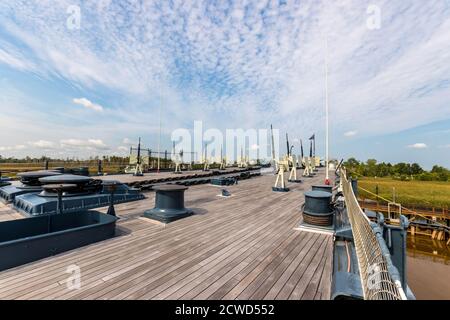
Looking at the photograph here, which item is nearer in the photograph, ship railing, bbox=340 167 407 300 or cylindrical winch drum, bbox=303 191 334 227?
ship railing, bbox=340 167 407 300

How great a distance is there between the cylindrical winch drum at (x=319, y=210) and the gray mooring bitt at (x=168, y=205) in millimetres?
3846

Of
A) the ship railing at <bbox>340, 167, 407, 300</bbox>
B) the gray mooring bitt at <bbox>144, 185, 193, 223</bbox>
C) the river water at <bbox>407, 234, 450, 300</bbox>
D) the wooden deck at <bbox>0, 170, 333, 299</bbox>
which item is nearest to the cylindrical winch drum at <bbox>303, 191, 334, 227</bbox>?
the wooden deck at <bbox>0, 170, 333, 299</bbox>

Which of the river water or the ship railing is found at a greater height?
the ship railing

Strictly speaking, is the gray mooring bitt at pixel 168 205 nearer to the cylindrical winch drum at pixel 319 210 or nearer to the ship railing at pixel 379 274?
the cylindrical winch drum at pixel 319 210

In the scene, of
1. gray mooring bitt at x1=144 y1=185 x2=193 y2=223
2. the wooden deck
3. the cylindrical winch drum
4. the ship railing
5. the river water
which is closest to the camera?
the ship railing

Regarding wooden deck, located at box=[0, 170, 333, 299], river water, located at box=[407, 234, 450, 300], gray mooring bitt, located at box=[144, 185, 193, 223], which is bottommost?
river water, located at box=[407, 234, 450, 300]

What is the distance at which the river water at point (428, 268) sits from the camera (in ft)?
45.9

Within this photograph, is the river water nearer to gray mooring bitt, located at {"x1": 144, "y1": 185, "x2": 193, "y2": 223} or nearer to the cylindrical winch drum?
the cylindrical winch drum

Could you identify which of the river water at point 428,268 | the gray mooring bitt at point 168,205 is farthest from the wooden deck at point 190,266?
the river water at point 428,268

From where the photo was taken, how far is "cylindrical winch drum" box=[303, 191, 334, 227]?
19.0 ft

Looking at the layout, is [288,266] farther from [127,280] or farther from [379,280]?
[127,280]

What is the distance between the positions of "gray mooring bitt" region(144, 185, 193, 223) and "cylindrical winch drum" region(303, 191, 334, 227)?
3.85 metres

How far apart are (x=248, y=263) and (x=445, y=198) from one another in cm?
4897

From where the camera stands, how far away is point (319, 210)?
5.97 m
